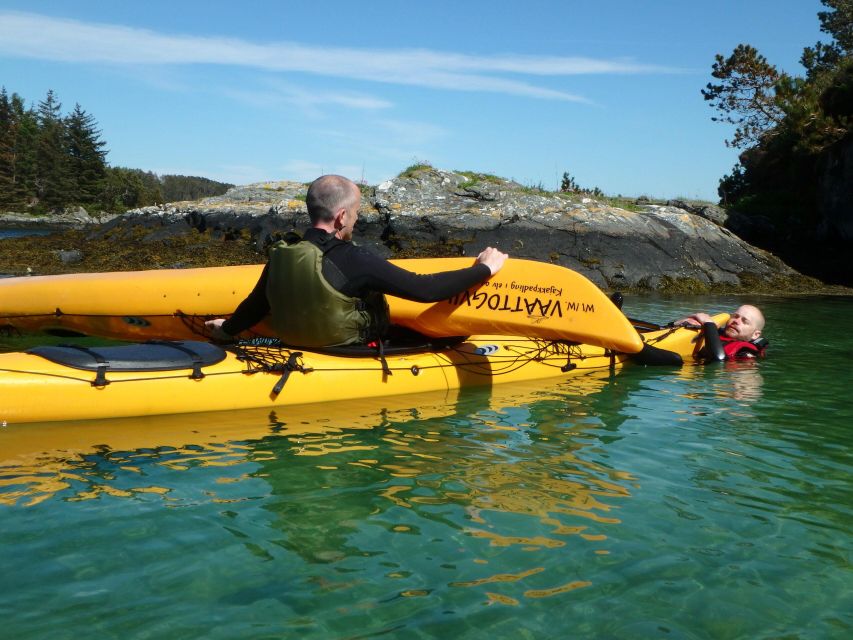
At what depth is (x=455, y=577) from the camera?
2.74 m

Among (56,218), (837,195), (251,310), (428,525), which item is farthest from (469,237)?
(56,218)

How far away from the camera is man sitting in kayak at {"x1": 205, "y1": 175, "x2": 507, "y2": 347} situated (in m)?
4.98

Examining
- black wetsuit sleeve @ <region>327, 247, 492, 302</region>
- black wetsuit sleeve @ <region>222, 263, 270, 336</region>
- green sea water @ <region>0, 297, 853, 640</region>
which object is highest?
black wetsuit sleeve @ <region>327, 247, 492, 302</region>

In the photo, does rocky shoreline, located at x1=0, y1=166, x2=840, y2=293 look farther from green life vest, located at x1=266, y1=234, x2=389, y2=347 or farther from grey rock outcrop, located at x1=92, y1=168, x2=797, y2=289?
green life vest, located at x1=266, y1=234, x2=389, y2=347

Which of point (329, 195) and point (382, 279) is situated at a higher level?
point (329, 195)

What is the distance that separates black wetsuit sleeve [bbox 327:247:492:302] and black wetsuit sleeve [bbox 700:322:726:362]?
3.65 meters

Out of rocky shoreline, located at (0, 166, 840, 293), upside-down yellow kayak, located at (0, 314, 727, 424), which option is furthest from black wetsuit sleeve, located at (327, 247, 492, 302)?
rocky shoreline, located at (0, 166, 840, 293)

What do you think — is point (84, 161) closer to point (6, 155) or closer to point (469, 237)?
point (6, 155)

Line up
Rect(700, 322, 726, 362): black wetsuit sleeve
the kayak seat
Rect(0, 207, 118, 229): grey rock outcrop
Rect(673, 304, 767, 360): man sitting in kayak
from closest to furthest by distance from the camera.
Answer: the kayak seat
Rect(700, 322, 726, 362): black wetsuit sleeve
Rect(673, 304, 767, 360): man sitting in kayak
Rect(0, 207, 118, 229): grey rock outcrop

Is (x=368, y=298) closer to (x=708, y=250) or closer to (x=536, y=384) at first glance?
(x=536, y=384)

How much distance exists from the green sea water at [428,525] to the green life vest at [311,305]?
56 cm

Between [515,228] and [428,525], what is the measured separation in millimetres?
13367

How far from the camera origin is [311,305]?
202 inches

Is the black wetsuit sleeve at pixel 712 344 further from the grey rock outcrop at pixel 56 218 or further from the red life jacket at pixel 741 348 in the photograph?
the grey rock outcrop at pixel 56 218
